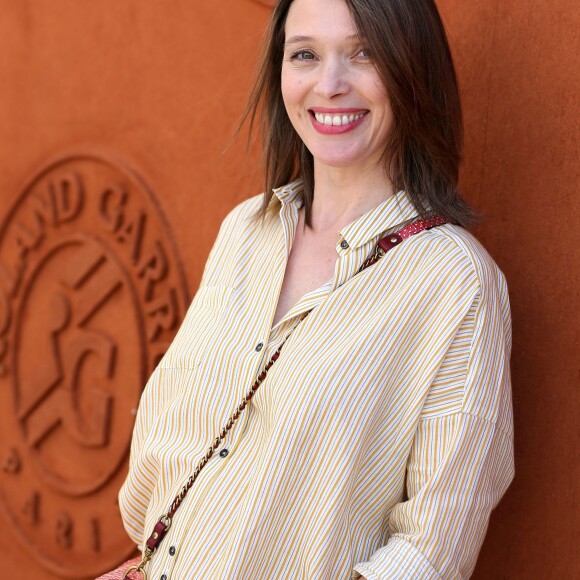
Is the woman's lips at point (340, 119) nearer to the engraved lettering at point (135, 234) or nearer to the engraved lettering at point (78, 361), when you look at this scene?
the engraved lettering at point (135, 234)

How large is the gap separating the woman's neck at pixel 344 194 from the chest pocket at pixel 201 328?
0.30 meters

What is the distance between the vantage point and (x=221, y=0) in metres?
3.39

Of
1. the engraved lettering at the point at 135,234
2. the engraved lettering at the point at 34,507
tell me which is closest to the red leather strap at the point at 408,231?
the engraved lettering at the point at 135,234

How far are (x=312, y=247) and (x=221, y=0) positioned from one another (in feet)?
4.46

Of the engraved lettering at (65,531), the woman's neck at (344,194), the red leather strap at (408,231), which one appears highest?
the woman's neck at (344,194)

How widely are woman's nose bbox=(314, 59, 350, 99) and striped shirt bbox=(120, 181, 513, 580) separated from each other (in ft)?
0.90

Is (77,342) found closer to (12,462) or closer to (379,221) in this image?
(12,462)

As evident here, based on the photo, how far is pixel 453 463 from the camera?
6.44ft

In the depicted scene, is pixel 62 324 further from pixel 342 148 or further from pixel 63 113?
pixel 342 148

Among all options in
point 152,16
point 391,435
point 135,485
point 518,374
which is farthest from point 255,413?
point 152,16

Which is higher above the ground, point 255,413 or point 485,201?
point 485,201

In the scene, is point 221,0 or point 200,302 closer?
point 200,302

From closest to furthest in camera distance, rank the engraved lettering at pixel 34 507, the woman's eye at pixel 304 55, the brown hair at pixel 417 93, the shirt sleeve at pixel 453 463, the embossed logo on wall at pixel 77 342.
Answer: the shirt sleeve at pixel 453 463 < the brown hair at pixel 417 93 < the woman's eye at pixel 304 55 < the embossed logo on wall at pixel 77 342 < the engraved lettering at pixel 34 507

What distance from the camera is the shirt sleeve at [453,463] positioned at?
197 centimetres
